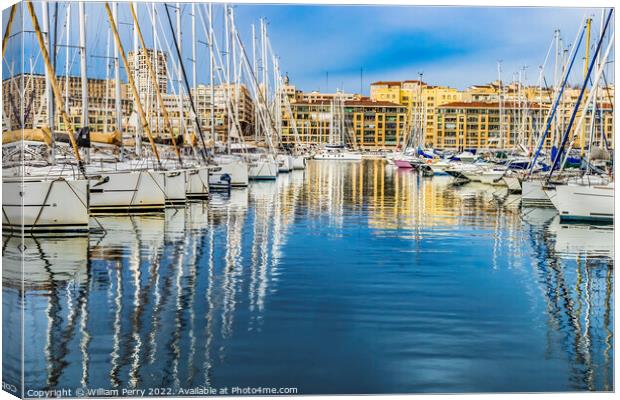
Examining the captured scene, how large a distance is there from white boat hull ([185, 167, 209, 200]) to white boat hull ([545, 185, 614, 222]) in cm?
1088

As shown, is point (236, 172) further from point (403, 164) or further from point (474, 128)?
point (474, 128)

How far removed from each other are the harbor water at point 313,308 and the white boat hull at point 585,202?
467 mm

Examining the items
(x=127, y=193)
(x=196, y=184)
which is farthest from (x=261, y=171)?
(x=127, y=193)

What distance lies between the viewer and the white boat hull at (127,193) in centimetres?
2069

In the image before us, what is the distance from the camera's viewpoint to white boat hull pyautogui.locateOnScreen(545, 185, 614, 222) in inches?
755

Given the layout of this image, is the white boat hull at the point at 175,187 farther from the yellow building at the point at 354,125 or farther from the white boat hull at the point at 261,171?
the yellow building at the point at 354,125

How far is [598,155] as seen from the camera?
18.5 meters

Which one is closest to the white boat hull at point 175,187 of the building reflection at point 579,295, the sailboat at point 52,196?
the sailboat at point 52,196

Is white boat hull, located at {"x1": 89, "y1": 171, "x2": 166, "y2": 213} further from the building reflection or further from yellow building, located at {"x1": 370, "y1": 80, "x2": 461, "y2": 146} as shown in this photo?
yellow building, located at {"x1": 370, "y1": 80, "x2": 461, "y2": 146}

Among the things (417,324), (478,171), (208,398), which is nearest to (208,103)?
(478,171)

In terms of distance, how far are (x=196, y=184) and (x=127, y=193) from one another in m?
5.75

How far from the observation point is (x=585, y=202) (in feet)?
64.5

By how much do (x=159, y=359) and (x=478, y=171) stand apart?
34.6 metres

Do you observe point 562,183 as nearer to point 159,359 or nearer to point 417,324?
point 417,324
